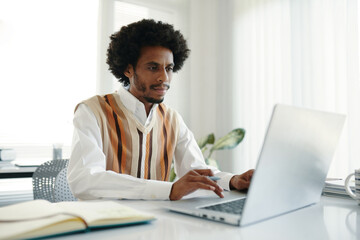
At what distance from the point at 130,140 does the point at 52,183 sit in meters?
0.47

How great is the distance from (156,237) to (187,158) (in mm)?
982

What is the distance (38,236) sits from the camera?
0.55 meters

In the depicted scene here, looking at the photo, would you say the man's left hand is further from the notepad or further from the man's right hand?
the notepad

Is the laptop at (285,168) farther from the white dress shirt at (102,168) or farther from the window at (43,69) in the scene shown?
the window at (43,69)

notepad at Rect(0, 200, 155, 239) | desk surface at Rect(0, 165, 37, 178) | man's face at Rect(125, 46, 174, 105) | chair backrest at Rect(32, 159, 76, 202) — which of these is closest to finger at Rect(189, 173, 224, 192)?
notepad at Rect(0, 200, 155, 239)

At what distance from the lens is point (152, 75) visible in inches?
60.9

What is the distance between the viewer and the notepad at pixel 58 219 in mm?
543

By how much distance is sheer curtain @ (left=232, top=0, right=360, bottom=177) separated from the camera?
7.64ft

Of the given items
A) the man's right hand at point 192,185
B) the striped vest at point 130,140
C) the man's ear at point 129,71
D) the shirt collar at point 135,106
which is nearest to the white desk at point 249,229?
the man's right hand at point 192,185

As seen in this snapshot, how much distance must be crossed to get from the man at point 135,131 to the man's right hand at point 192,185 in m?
0.09

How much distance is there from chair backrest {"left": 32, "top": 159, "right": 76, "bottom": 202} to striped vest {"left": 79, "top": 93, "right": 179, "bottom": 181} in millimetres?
297

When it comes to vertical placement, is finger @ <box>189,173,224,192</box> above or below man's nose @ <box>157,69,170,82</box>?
below

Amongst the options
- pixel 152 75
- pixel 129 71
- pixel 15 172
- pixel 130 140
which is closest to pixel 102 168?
pixel 130 140

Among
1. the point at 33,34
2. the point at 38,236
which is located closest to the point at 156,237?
the point at 38,236
